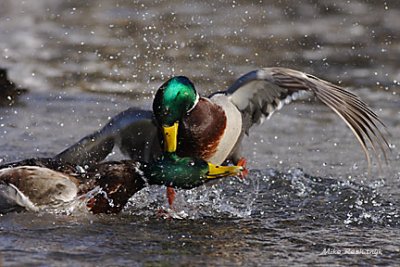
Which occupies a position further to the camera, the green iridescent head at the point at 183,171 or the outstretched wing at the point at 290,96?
the outstretched wing at the point at 290,96

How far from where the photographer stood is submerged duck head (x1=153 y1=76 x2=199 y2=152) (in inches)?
232

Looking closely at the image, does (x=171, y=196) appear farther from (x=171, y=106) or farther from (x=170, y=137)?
(x=171, y=106)

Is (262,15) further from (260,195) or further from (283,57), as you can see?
(260,195)

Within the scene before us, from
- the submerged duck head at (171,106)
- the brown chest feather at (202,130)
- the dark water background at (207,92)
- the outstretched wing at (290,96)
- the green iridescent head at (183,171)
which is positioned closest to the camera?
the dark water background at (207,92)

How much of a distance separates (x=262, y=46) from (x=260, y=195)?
4270 millimetres

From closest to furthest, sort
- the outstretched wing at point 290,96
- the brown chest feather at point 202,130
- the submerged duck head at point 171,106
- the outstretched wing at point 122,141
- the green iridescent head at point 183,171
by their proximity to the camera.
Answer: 1. the green iridescent head at point 183,171
2. the submerged duck head at point 171,106
3. the outstretched wing at point 290,96
4. the brown chest feather at point 202,130
5. the outstretched wing at point 122,141

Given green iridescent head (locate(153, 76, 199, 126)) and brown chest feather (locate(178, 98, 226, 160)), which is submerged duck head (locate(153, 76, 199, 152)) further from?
brown chest feather (locate(178, 98, 226, 160))

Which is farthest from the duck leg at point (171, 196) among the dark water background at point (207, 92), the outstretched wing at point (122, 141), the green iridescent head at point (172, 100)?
the green iridescent head at point (172, 100)

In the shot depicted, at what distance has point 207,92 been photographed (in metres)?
9.16

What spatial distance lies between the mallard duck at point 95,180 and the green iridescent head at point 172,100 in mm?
216

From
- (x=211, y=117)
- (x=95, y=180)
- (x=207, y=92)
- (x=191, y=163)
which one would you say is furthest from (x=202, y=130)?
(x=207, y=92)

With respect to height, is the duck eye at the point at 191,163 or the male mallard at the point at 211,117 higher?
the male mallard at the point at 211,117

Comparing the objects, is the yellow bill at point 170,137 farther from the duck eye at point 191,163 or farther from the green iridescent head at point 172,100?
the duck eye at point 191,163

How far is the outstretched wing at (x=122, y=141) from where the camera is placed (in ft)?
20.8
